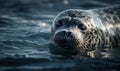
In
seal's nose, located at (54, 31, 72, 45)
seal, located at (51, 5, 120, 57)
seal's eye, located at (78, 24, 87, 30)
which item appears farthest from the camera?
seal's eye, located at (78, 24, 87, 30)

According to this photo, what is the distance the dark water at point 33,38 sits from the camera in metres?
6.99

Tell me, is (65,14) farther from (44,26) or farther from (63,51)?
(44,26)

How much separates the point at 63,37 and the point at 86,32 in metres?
0.85

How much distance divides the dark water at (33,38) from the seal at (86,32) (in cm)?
36

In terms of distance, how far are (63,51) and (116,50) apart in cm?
128

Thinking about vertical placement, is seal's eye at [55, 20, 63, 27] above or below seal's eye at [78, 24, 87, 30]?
above

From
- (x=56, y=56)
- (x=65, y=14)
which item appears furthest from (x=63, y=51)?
(x=65, y=14)

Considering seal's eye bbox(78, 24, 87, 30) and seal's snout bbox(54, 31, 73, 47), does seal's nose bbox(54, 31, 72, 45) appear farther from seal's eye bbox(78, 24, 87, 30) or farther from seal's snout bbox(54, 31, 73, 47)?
seal's eye bbox(78, 24, 87, 30)

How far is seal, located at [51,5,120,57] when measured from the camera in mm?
7556

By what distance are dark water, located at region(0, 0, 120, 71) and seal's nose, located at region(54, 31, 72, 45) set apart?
0.33 m

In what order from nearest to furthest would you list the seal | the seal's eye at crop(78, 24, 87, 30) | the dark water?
the dark water, the seal, the seal's eye at crop(78, 24, 87, 30)

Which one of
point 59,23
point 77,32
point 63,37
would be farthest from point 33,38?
point 63,37

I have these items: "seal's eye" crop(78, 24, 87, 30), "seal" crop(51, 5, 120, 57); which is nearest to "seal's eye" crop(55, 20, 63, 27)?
"seal" crop(51, 5, 120, 57)

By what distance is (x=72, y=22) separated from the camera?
314 inches
